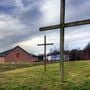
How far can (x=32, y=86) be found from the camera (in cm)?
1149

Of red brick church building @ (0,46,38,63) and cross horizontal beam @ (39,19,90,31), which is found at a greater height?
red brick church building @ (0,46,38,63)

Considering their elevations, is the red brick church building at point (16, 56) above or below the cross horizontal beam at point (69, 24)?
above

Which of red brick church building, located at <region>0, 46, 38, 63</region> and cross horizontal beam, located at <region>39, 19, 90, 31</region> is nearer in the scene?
cross horizontal beam, located at <region>39, 19, 90, 31</region>

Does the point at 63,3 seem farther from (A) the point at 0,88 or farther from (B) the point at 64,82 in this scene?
(A) the point at 0,88

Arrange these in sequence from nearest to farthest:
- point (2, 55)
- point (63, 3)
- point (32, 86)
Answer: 1. point (32, 86)
2. point (63, 3)
3. point (2, 55)

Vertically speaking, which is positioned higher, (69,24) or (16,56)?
(16,56)

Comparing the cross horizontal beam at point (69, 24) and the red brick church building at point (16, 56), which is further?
the red brick church building at point (16, 56)

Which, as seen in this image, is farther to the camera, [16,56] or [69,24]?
[16,56]

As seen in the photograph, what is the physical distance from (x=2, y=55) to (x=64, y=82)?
76.4 metres

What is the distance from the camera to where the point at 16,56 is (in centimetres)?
9012

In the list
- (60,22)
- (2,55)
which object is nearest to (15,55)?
(2,55)

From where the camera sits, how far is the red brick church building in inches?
3435

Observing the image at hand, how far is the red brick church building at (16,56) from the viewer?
87.2 meters

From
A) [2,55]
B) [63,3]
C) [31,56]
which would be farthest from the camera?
[31,56]
